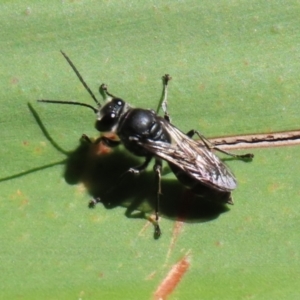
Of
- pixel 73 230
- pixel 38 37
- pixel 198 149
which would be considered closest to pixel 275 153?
pixel 198 149

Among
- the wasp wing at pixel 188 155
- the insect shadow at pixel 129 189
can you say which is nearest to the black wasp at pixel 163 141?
the wasp wing at pixel 188 155

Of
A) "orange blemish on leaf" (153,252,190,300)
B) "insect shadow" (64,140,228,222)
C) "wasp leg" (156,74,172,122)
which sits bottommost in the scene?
"orange blemish on leaf" (153,252,190,300)

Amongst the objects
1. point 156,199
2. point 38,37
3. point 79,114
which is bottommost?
point 156,199

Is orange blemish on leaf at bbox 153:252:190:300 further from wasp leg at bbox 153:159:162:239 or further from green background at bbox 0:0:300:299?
wasp leg at bbox 153:159:162:239

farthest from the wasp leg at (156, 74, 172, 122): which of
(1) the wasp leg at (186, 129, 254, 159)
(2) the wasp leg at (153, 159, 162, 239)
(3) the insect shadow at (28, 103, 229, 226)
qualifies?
(3) the insect shadow at (28, 103, 229, 226)

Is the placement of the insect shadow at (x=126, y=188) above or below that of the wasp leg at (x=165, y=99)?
below

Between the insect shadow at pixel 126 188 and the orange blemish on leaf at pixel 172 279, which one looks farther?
the insect shadow at pixel 126 188

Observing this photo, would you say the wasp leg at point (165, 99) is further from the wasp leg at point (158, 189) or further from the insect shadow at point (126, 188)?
the insect shadow at point (126, 188)

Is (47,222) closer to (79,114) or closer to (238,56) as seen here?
(79,114)
